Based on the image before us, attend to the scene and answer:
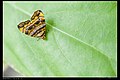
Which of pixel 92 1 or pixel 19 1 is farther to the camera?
pixel 19 1

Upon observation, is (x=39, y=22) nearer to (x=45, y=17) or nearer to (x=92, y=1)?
(x=45, y=17)

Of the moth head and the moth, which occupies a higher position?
the moth head

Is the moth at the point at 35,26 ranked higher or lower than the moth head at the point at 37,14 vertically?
lower

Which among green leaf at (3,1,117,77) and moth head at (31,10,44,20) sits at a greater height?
moth head at (31,10,44,20)

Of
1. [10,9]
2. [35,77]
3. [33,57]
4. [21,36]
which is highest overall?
[10,9]

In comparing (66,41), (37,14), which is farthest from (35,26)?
(66,41)

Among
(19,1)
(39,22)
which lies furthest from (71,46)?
(19,1)
